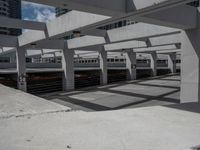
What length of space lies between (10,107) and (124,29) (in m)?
9.41

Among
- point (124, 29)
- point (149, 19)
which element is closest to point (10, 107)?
point (149, 19)

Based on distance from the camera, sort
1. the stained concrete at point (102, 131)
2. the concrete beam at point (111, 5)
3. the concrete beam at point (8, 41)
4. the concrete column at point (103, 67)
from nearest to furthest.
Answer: the stained concrete at point (102, 131) < the concrete beam at point (111, 5) < the concrete beam at point (8, 41) < the concrete column at point (103, 67)

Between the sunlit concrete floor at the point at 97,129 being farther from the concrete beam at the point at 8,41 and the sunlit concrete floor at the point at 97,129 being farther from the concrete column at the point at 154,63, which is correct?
the concrete column at the point at 154,63

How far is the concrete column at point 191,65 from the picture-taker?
7789 millimetres

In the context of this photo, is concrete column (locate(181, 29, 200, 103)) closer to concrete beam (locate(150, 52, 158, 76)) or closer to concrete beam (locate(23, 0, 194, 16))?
concrete beam (locate(23, 0, 194, 16))

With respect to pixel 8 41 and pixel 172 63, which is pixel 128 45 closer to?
pixel 8 41

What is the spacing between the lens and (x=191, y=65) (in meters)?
7.95

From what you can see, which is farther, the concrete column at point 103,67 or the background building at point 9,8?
the background building at point 9,8

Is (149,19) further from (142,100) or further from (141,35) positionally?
(142,100)

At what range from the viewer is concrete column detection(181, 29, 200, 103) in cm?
779

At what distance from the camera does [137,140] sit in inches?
111

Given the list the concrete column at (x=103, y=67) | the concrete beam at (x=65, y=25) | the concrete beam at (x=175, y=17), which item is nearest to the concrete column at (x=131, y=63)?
the concrete column at (x=103, y=67)

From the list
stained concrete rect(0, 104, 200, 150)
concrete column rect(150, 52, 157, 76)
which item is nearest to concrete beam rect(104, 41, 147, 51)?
concrete column rect(150, 52, 157, 76)

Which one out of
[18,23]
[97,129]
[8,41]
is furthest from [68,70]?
[97,129]
